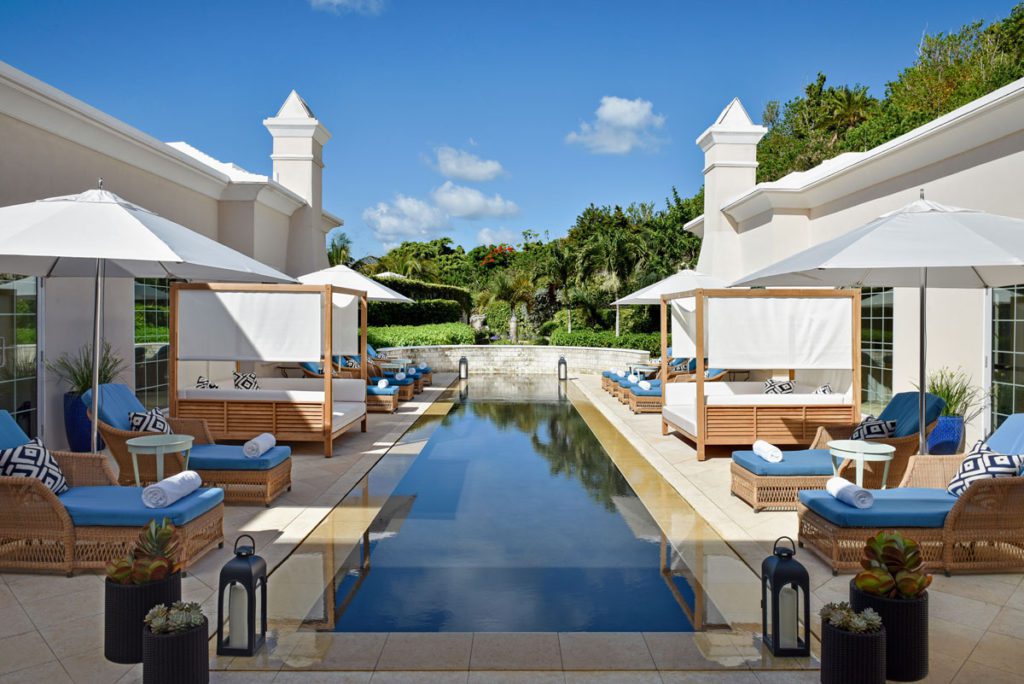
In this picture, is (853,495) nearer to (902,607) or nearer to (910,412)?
(902,607)

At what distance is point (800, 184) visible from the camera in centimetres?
1355

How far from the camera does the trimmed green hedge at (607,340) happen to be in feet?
73.9

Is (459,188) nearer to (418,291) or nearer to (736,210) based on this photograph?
(418,291)

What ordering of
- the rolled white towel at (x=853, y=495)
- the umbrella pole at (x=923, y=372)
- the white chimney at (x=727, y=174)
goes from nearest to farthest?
the rolled white towel at (x=853, y=495) < the umbrella pole at (x=923, y=372) < the white chimney at (x=727, y=174)

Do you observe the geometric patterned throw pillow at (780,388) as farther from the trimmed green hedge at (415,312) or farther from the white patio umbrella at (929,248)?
the trimmed green hedge at (415,312)

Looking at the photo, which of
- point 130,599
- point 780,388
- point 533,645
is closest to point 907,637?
point 533,645

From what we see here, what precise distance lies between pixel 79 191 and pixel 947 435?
11.3 meters

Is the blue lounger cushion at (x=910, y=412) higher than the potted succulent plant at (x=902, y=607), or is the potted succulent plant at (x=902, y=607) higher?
the blue lounger cushion at (x=910, y=412)

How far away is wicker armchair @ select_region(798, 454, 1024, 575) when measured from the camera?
16.5 ft

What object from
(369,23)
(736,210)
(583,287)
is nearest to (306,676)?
(736,210)

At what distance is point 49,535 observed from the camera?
4973 millimetres

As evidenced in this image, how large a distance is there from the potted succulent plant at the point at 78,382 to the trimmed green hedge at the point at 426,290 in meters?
16.4

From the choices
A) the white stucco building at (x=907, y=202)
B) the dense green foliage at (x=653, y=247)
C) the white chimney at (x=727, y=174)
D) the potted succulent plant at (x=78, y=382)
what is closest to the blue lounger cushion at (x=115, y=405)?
the potted succulent plant at (x=78, y=382)

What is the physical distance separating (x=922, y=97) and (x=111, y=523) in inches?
1351
